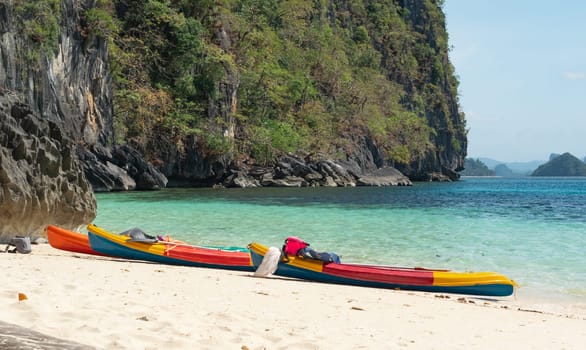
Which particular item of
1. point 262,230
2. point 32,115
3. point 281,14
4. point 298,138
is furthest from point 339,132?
point 32,115

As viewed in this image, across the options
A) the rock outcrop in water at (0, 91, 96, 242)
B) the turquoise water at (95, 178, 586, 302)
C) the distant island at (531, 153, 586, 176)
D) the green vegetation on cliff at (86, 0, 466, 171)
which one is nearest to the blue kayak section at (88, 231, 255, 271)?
the rock outcrop in water at (0, 91, 96, 242)

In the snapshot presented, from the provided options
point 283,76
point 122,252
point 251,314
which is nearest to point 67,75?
point 122,252

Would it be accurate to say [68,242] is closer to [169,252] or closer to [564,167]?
[169,252]

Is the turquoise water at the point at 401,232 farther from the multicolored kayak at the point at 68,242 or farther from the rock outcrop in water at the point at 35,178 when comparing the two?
the multicolored kayak at the point at 68,242

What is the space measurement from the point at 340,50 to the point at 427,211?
4054cm

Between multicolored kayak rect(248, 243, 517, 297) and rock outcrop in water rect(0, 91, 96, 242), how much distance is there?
415cm

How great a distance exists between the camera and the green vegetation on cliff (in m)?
33.5

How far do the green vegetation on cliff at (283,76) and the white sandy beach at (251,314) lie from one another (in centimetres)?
2360

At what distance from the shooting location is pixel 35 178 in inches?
357

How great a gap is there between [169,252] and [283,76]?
127 feet

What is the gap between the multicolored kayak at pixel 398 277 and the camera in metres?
6.76

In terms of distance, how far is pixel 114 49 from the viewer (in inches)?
1232

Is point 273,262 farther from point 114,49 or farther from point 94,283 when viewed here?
point 114,49

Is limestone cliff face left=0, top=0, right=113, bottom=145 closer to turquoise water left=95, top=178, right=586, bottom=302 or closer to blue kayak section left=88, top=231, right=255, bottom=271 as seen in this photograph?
turquoise water left=95, top=178, right=586, bottom=302
